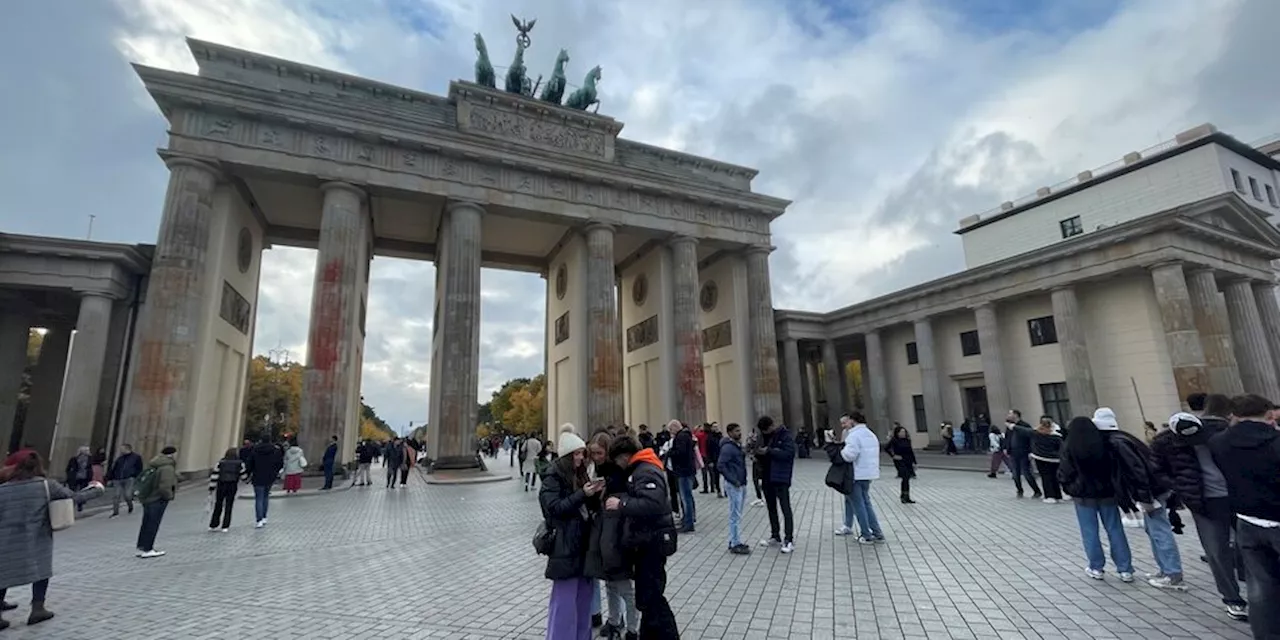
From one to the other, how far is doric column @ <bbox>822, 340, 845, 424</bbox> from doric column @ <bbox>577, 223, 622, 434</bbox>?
49.9 ft

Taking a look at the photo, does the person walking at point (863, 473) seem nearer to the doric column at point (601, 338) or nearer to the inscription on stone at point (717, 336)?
the doric column at point (601, 338)

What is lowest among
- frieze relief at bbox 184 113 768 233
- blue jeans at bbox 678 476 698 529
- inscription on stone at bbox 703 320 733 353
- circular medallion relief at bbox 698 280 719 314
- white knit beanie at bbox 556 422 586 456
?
blue jeans at bbox 678 476 698 529

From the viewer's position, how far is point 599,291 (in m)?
25.3

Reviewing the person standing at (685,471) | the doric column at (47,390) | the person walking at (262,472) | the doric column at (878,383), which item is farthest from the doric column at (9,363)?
the doric column at (878,383)

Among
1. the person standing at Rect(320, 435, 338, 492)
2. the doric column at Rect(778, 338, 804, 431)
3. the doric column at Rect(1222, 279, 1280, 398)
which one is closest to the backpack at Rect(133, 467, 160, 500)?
the person standing at Rect(320, 435, 338, 492)

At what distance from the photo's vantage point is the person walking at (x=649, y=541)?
3.57 metres

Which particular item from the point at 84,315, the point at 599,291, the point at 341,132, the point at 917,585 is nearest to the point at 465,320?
the point at 599,291

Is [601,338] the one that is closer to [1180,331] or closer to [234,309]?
[234,309]

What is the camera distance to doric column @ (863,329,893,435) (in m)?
30.8

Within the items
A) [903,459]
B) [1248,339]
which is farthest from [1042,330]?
[903,459]

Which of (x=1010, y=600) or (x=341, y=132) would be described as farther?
(x=341, y=132)

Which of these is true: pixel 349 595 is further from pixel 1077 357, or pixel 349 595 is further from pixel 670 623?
pixel 1077 357

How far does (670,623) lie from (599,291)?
2209 cm

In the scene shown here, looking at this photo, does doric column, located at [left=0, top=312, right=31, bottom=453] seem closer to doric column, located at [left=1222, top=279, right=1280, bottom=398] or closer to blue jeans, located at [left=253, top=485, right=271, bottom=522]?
blue jeans, located at [left=253, top=485, right=271, bottom=522]
